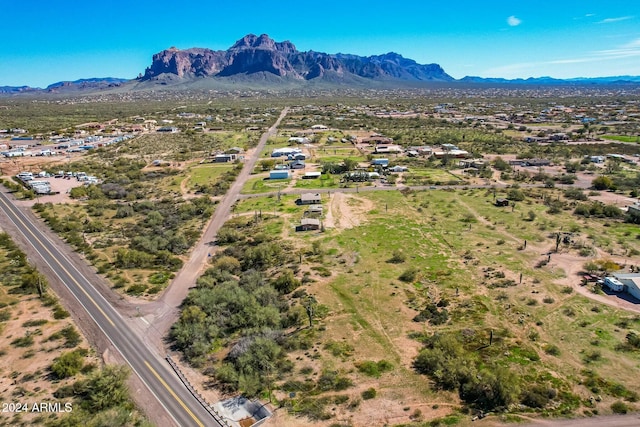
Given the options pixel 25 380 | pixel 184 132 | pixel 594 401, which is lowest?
pixel 594 401

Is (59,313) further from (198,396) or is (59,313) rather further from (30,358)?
(198,396)

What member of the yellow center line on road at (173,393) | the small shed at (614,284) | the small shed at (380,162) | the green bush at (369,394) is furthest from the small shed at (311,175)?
the green bush at (369,394)

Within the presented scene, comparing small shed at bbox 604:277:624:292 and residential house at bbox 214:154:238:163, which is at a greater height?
residential house at bbox 214:154:238:163

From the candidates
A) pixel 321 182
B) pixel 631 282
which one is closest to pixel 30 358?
pixel 631 282

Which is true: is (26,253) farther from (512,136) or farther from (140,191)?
(512,136)

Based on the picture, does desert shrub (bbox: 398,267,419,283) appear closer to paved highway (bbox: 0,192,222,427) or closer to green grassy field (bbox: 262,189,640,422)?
green grassy field (bbox: 262,189,640,422)

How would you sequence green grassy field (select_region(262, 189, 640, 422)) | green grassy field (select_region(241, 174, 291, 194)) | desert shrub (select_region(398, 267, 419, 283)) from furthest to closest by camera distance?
green grassy field (select_region(241, 174, 291, 194))
desert shrub (select_region(398, 267, 419, 283))
green grassy field (select_region(262, 189, 640, 422))

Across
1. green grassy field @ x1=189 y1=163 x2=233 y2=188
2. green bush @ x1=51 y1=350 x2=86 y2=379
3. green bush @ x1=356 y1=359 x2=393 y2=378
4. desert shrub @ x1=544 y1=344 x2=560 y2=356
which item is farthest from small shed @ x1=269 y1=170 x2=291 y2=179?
desert shrub @ x1=544 y1=344 x2=560 y2=356

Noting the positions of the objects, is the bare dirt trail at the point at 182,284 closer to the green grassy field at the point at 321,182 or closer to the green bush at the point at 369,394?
the green grassy field at the point at 321,182

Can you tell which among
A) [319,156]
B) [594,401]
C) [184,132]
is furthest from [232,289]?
[184,132]
